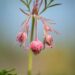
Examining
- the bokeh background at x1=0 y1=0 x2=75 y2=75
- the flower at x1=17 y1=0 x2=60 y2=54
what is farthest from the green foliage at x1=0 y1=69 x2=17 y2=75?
the flower at x1=17 y1=0 x2=60 y2=54

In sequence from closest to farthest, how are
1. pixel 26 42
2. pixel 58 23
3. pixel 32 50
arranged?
pixel 32 50 < pixel 26 42 < pixel 58 23

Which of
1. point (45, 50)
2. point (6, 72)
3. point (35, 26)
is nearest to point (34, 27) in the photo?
point (35, 26)

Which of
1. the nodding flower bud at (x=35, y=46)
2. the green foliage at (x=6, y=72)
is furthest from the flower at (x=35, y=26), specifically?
the green foliage at (x=6, y=72)

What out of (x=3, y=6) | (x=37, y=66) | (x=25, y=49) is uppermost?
(x=3, y=6)

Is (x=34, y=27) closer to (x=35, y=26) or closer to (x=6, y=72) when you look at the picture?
(x=35, y=26)

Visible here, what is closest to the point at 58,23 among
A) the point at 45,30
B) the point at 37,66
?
the point at 45,30

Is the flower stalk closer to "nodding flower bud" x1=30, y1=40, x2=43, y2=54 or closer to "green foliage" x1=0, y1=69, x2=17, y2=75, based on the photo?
"nodding flower bud" x1=30, y1=40, x2=43, y2=54

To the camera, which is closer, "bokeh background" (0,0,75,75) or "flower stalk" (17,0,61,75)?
"flower stalk" (17,0,61,75)

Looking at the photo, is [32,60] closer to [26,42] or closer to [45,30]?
[26,42]
